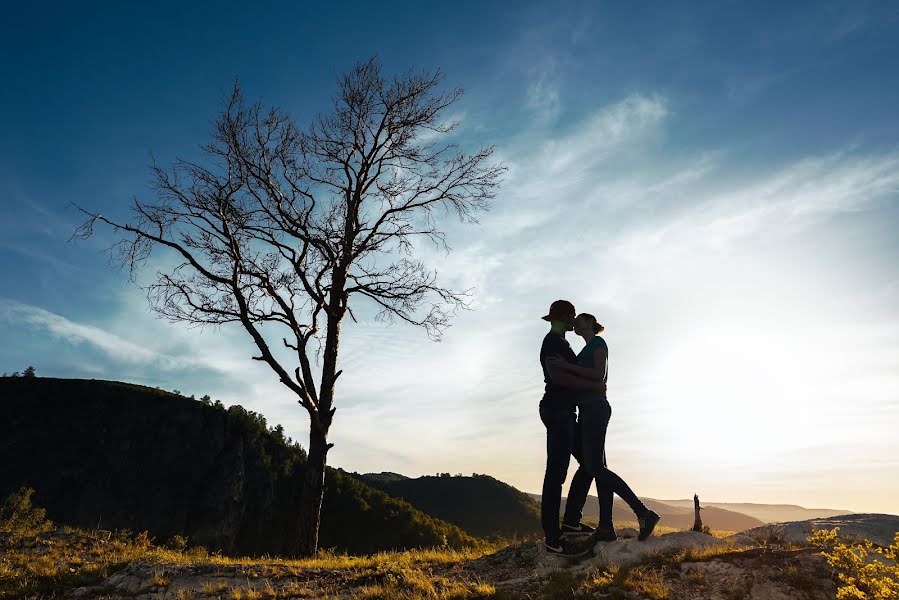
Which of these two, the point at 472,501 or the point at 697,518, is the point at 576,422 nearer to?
the point at 697,518

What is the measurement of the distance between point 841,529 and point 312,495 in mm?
8408

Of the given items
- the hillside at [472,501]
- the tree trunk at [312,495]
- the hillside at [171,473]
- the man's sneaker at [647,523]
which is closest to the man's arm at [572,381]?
the man's sneaker at [647,523]

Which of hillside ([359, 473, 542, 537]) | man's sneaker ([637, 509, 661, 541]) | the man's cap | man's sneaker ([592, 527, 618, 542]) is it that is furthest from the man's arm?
hillside ([359, 473, 542, 537])

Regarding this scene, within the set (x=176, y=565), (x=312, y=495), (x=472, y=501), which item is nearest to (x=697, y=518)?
(x=176, y=565)

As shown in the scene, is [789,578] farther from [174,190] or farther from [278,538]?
[278,538]

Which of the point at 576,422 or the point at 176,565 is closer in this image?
the point at 576,422

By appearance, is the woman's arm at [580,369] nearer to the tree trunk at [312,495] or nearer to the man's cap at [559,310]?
the man's cap at [559,310]

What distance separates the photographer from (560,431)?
18.6ft

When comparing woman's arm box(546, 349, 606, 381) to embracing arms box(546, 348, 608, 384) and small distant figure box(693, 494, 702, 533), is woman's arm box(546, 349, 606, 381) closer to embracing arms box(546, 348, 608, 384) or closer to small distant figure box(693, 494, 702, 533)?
embracing arms box(546, 348, 608, 384)

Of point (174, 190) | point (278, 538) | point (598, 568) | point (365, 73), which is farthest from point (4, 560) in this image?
point (278, 538)

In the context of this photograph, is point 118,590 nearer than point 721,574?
No

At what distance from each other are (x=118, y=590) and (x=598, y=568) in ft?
17.8

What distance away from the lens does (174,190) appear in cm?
1066

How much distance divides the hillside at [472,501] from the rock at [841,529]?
83817mm
